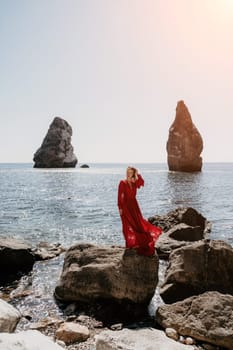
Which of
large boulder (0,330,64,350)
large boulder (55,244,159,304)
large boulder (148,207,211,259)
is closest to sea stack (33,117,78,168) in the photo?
large boulder (148,207,211,259)

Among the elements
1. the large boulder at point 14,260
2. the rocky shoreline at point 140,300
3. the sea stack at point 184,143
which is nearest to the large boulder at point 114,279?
the rocky shoreline at point 140,300

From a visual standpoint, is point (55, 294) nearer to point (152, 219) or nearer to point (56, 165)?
point (152, 219)

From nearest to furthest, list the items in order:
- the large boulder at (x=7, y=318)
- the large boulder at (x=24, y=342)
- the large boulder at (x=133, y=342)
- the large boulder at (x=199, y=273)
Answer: the large boulder at (x=24, y=342) < the large boulder at (x=7, y=318) < the large boulder at (x=133, y=342) < the large boulder at (x=199, y=273)

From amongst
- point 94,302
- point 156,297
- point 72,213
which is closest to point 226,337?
point 156,297

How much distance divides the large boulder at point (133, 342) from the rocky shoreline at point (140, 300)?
0.06 feet

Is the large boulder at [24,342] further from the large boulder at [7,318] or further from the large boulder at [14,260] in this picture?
the large boulder at [14,260]

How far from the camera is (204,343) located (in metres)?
6.80

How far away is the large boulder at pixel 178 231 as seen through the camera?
13945 mm

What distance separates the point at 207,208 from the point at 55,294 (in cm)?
2367

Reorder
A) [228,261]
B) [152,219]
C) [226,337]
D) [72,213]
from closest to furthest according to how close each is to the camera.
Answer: [226,337], [228,261], [152,219], [72,213]

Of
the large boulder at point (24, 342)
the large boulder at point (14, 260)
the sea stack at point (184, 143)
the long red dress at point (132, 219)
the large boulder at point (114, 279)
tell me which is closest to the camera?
the large boulder at point (24, 342)

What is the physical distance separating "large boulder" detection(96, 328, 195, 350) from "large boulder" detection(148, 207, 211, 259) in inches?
297

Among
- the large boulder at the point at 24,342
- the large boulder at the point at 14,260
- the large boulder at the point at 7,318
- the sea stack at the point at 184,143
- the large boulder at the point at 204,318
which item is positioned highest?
the sea stack at the point at 184,143

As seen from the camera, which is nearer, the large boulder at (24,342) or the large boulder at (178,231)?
the large boulder at (24,342)
